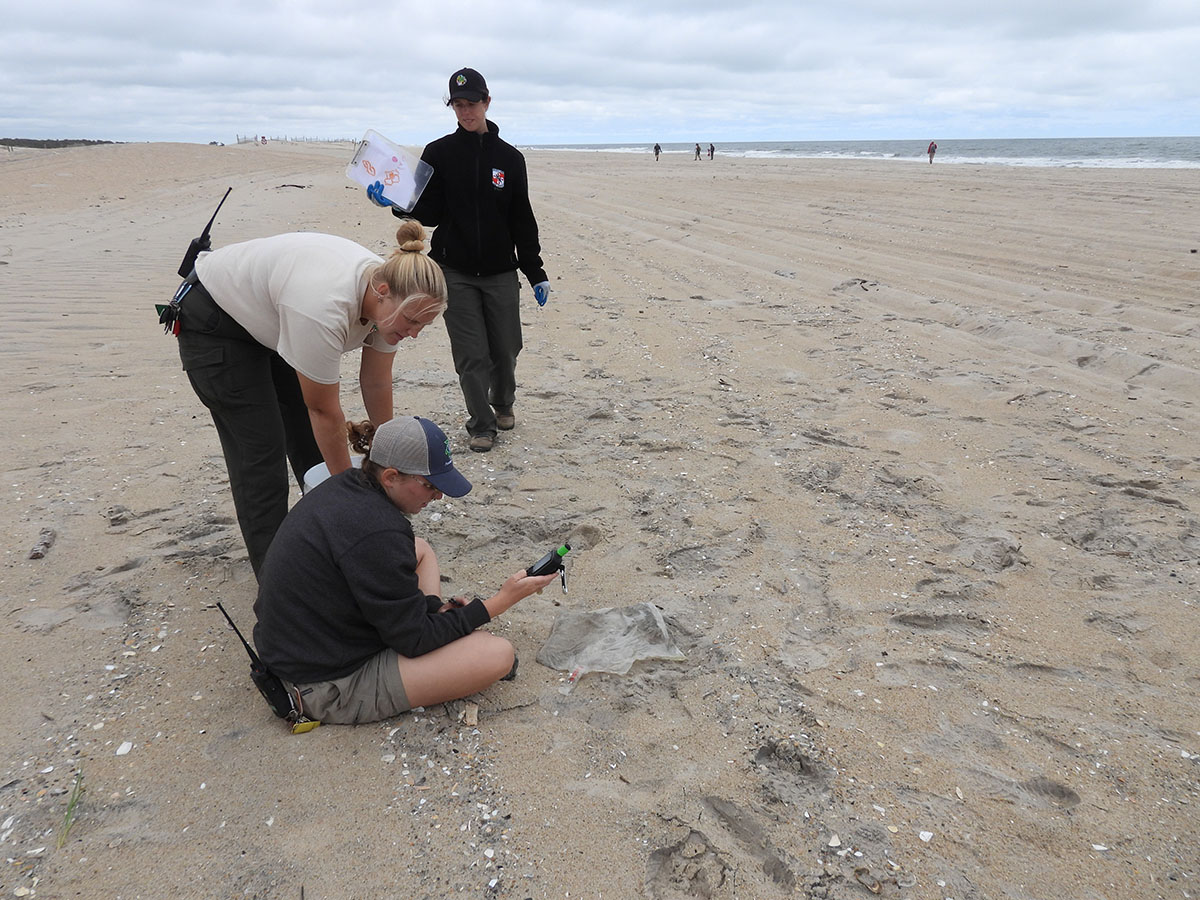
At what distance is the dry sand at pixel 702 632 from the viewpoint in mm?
1944

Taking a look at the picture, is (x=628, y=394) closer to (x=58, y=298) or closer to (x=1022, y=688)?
(x=1022, y=688)

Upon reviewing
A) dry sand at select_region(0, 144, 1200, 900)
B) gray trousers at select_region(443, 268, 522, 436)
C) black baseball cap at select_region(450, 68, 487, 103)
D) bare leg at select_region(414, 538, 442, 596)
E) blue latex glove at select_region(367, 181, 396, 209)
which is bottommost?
dry sand at select_region(0, 144, 1200, 900)

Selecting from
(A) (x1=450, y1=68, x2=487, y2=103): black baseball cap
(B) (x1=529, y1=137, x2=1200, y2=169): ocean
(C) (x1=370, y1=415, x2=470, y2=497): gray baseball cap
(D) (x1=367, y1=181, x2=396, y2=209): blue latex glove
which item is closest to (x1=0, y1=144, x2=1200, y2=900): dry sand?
(C) (x1=370, y1=415, x2=470, y2=497): gray baseball cap

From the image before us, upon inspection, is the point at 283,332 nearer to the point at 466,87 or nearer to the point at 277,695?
the point at 277,695

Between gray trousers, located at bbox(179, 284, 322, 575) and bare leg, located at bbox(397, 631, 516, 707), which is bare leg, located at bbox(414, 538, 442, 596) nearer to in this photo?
bare leg, located at bbox(397, 631, 516, 707)

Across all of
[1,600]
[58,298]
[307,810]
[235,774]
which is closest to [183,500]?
[1,600]

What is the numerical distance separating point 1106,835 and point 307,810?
212cm

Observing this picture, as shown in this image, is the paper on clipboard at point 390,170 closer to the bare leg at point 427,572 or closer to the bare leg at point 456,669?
the bare leg at point 427,572

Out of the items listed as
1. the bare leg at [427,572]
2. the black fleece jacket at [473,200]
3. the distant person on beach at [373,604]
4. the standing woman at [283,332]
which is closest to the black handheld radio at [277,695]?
the distant person on beach at [373,604]

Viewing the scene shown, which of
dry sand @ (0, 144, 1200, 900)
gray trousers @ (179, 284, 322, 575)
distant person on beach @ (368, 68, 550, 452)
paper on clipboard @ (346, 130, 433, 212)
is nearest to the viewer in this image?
dry sand @ (0, 144, 1200, 900)

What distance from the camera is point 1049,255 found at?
8867mm

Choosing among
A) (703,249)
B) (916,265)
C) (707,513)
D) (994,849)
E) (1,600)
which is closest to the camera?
(994,849)

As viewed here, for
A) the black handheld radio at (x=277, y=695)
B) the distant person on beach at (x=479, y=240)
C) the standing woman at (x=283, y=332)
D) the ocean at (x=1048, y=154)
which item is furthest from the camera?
the ocean at (x=1048, y=154)

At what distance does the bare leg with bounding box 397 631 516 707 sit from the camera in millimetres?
2328
